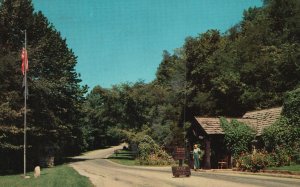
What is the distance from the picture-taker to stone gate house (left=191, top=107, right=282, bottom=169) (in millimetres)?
37406

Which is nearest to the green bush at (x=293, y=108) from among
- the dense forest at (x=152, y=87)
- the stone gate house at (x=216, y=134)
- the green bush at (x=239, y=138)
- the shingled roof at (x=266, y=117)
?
the shingled roof at (x=266, y=117)

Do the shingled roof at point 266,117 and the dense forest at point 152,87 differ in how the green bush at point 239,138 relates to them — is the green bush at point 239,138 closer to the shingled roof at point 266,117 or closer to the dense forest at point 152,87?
the shingled roof at point 266,117

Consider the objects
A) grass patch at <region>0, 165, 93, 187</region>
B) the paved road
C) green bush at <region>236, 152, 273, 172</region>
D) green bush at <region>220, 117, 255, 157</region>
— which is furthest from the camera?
green bush at <region>220, 117, 255, 157</region>

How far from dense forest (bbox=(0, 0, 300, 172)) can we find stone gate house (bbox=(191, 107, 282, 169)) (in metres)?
12.2

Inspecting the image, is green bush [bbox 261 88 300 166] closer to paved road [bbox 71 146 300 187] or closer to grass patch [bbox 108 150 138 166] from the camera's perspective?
paved road [bbox 71 146 300 187]

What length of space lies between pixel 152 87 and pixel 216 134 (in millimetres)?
36755

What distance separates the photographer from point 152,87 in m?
73.9

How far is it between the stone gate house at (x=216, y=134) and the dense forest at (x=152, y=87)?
40.0 feet

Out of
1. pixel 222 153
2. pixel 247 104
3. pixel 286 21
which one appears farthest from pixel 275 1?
pixel 222 153

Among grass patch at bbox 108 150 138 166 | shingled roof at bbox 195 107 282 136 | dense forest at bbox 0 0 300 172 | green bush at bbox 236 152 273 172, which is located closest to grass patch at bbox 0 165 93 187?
green bush at bbox 236 152 273 172

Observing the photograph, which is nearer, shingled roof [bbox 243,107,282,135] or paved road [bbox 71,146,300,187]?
paved road [bbox 71,146,300,187]

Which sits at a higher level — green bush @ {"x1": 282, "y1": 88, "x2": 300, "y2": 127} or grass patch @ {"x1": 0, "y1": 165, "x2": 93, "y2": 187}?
green bush @ {"x1": 282, "y1": 88, "x2": 300, "y2": 127}

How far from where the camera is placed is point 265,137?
35.0 meters

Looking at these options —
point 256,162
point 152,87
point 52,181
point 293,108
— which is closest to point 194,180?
point 52,181
